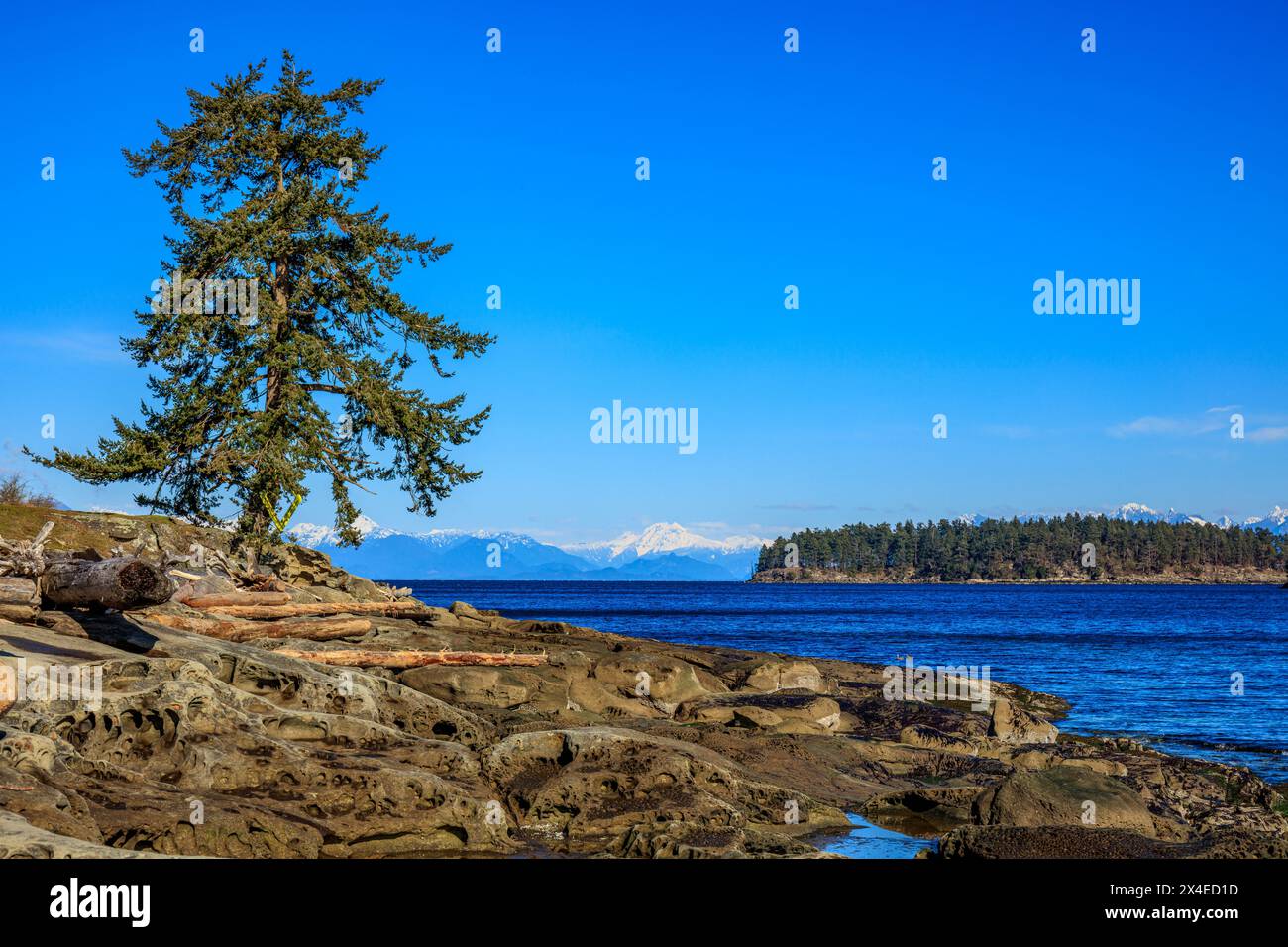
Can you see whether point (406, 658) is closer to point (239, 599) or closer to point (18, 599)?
point (239, 599)

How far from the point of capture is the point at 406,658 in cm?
2080

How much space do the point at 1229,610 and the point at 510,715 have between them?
10443cm

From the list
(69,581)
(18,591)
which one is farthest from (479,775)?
(18,591)

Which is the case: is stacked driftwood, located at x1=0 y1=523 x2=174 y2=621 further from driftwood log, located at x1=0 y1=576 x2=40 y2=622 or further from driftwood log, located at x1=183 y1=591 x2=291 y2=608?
driftwood log, located at x1=183 y1=591 x2=291 y2=608

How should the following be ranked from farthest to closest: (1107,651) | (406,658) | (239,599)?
(1107,651), (239,599), (406,658)

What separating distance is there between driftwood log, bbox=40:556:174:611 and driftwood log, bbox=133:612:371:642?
3.72m

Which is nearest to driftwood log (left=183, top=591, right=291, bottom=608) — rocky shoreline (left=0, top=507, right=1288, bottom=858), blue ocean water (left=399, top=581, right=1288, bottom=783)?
rocky shoreline (left=0, top=507, right=1288, bottom=858)

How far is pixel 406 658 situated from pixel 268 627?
115 inches

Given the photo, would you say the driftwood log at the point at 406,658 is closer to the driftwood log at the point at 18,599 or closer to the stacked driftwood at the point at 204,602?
the stacked driftwood at the point at 204,602

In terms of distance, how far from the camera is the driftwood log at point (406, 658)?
19.5m

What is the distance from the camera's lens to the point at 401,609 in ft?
92.1

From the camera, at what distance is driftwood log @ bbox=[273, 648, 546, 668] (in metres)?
19.5

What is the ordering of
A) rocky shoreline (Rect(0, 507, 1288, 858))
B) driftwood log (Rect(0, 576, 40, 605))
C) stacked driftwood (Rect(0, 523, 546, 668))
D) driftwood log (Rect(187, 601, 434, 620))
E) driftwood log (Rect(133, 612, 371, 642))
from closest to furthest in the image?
rocky shoreline (Rect(0, 507, 1288, 858)), stacked driftwood (Rect(0, 523, 546, 668)), driftwood log (Rect(0, 576, 40, 605)), driftwood log (Rect(133, 612, 371, 642)), driftwood log (Rect(187, 601, 434, 620))

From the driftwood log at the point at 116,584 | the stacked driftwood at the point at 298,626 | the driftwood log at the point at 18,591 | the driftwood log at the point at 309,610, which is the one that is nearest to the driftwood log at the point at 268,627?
the stacked driftwood at the point at 298,626
